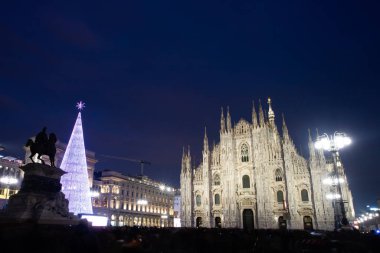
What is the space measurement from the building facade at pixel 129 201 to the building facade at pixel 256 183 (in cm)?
2120

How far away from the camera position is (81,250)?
5.87 metres

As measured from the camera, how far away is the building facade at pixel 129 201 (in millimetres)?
62656

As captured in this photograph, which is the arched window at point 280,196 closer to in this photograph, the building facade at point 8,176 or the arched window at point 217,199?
the arched window at point 217,199

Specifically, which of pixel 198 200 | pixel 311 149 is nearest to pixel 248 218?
pixel 198 200

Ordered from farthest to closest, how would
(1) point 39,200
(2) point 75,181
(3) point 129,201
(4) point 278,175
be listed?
1. (3) point 129,201
2. (4) point 278,175
3. (2) point 75,181
4. (1) point 39,200

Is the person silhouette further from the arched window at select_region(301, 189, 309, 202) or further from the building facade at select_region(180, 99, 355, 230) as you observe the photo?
the arched window at select_region(301, 189, 309, 202)

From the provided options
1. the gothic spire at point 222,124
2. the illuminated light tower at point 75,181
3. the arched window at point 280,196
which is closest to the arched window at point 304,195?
the arched window at point 280,196

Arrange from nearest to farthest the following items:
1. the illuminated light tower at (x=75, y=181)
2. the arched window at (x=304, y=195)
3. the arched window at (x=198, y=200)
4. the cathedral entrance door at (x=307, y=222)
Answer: the illuminated light tower at (x=75, y=181)
the cathedral entrance door at (x=307, y=222)
the arched window at (x=304, y=195)
the arched window at (x=198, y=200)

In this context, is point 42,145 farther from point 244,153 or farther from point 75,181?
point 244,153

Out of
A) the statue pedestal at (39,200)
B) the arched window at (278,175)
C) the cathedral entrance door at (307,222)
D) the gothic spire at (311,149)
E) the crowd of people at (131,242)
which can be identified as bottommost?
the cathedral entrance door at (307,222)

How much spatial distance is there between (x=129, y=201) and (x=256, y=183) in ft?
117

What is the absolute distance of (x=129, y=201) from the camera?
68500mm

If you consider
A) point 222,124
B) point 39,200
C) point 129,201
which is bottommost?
point 39,200

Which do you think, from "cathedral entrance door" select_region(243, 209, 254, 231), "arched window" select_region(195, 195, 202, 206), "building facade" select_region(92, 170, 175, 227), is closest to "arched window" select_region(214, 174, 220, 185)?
"arched window" select_region(195, 195, 202, 206)
